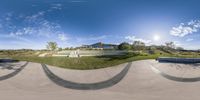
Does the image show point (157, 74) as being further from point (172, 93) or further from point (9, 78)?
point (9, 78)

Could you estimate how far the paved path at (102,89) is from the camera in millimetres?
7938

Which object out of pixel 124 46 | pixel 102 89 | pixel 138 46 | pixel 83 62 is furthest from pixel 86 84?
pixel 138 46

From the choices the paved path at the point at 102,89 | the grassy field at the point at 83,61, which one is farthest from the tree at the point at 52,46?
the paved path at the point at 102,89

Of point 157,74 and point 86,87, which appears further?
point 157,74

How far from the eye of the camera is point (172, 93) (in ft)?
27.2

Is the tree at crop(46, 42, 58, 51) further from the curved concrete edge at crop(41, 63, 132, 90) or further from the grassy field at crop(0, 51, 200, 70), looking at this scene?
the curved concrete edge at crop(41, 63, 132, 90)

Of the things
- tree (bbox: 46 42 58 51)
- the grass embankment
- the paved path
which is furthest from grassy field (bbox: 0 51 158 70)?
tree (bbox: 46 42 58 51)

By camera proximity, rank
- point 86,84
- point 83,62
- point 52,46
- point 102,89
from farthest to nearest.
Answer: point 52,46
point 83,62
point 86,84
point 102,89

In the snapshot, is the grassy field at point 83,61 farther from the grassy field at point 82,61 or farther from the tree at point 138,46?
the tree at point 138,46

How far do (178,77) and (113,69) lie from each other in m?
4.63

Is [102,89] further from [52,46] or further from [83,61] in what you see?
[52,46]

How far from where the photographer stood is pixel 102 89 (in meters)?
9.12

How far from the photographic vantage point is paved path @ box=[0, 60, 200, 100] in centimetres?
794

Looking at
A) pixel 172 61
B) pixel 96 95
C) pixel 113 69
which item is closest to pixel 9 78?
pixel 96 95
